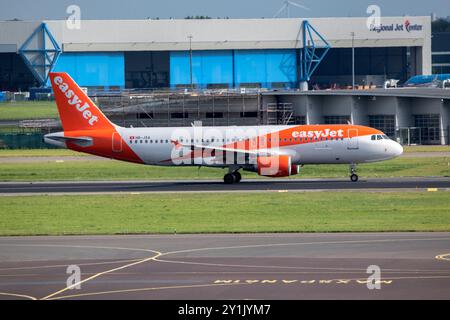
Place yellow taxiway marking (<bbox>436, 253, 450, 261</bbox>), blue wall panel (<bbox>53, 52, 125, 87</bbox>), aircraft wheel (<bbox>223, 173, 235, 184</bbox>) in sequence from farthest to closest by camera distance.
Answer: blue wall panel (<bbox>53, 52, 125, 87</bbox>)
aircraft wheel (<bbox>223, 173, 235, 184</bbox>)
yellow taxiway marking (<bbox>436, 253, 450, 261</bbox>)

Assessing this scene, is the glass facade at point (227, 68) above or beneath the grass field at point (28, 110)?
above

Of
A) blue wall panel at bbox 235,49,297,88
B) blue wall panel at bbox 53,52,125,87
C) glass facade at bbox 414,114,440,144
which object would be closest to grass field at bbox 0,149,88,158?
glass facade at bbox 414,114,440,144

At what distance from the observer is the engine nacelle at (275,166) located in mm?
57594

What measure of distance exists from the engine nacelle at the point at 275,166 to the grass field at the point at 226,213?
6018 millimetres

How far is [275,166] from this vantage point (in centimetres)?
5756

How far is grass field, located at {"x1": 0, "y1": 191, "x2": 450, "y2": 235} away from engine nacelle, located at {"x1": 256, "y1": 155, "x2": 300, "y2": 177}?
237 inches

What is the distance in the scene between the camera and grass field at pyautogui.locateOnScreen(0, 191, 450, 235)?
38.4 m

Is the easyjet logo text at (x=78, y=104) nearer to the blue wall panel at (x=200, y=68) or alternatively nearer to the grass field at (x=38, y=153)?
the grass field at (x=38, y=153)

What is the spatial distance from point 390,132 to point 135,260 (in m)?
70.3

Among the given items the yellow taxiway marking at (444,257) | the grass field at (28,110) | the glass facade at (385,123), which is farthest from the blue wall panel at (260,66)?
the yellow taxiway marking at (444,257)

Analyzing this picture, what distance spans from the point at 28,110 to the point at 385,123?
48.3 meters

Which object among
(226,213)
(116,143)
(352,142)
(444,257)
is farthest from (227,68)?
(444,257)

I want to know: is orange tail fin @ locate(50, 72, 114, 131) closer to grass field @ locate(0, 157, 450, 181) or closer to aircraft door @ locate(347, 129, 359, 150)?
grass field @ locate(0, 157, 450, 181)

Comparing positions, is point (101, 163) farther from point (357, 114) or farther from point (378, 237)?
point (378, 237)
